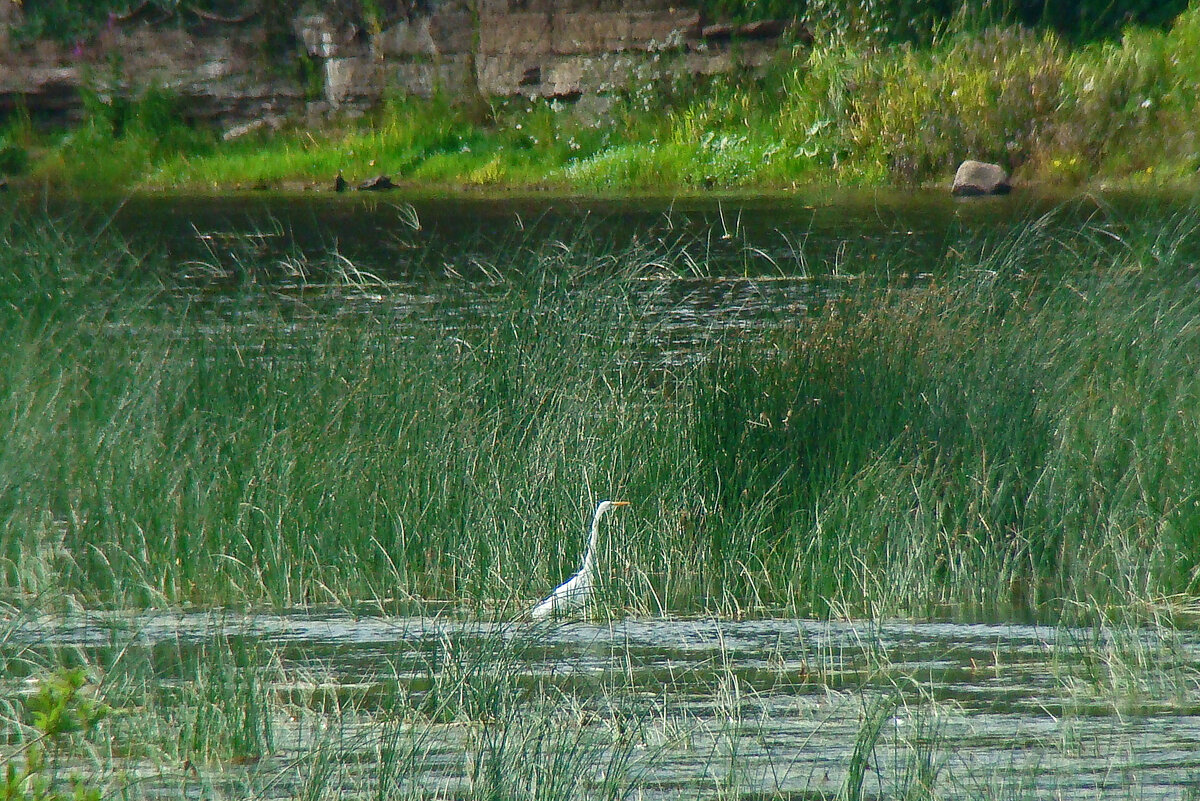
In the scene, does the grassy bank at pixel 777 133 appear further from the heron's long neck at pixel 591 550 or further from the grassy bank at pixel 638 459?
the heron's long neck at pixel 591 550

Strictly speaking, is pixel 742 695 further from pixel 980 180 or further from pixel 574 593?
pixel 980 180

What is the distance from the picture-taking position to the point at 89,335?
6.04m

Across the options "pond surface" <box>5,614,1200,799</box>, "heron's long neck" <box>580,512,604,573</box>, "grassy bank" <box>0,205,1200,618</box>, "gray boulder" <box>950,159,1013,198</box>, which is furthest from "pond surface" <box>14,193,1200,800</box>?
"gray boulder" <box>950,159,1013,198</box>

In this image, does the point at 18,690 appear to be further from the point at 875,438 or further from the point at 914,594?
the point at 875,438

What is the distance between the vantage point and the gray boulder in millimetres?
14469

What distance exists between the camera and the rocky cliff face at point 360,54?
2041 centimetres

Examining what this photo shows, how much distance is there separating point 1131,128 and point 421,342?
1062 cm

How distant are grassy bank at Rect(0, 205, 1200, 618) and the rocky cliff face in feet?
48.1

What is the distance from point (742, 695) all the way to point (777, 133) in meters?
14.4

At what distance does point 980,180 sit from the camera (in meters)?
14.5

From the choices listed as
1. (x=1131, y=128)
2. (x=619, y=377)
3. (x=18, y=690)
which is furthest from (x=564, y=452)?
(x=1131, y=128)

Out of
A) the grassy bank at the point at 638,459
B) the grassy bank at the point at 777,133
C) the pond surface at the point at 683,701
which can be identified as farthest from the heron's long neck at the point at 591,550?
the grassy bank at the point at 777,133

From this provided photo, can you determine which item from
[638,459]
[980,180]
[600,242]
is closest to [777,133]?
[980,180]

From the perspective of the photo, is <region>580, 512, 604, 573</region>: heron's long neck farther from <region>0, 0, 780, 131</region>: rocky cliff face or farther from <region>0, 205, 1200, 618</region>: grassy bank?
<region>0, 0, 780, 131</region>: rocky cliff face
